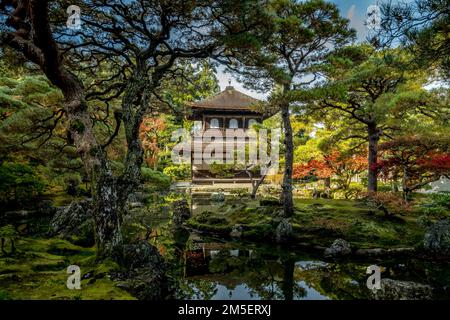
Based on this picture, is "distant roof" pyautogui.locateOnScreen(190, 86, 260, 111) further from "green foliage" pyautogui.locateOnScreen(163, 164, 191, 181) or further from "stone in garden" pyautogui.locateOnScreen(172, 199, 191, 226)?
"stone in garden" pyautogui.locateOnScreen(172, 199, 191, 226)

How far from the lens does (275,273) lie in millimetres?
6855

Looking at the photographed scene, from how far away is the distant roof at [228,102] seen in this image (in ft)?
91.5

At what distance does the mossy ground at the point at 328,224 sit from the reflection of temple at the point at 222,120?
53.3ft

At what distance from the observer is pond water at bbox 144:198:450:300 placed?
572cm

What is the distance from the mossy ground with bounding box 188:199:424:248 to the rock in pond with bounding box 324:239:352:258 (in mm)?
256

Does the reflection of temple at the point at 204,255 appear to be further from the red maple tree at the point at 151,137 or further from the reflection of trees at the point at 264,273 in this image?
the red maple tree at the point at 151,137

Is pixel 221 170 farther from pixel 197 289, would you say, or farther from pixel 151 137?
pixel 197 289

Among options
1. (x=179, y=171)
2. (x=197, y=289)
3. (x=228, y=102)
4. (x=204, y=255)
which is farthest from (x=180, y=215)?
(x=179, y=171)

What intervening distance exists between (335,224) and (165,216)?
7.53 m

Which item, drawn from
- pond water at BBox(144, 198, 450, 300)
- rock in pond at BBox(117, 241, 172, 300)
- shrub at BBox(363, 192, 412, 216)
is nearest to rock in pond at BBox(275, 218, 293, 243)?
pond water at BBox(144, 198, 450, 300)

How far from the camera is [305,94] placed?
873 cm

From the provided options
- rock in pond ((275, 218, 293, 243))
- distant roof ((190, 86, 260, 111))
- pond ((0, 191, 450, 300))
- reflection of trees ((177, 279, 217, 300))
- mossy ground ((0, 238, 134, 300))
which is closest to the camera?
mossy ground ((0, 238, 134, 300))

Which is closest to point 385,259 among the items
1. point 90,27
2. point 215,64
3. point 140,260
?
point 140,260
